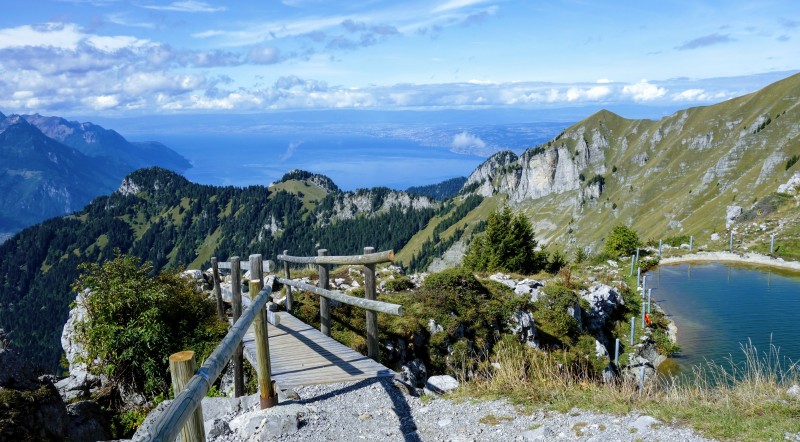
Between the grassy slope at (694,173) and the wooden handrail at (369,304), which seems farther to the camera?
the grassy slope at (694,173)

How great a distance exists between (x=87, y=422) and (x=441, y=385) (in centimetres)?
725

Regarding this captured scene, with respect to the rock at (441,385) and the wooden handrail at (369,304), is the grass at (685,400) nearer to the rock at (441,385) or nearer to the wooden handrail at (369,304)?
the rock at (441,385)

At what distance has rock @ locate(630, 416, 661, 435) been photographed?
6352mm

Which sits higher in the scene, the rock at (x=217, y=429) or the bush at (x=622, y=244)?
the rock at (x=217, y=429)

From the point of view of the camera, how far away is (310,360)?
10.6 metres

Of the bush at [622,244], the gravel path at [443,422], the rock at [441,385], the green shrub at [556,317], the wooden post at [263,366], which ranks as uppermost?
the wooden post at [263,366]

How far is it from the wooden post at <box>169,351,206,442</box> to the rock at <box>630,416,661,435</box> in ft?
16.9

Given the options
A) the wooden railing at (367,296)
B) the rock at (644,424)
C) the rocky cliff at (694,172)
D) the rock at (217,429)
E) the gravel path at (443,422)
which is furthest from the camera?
the rocky cliff at (694,172)

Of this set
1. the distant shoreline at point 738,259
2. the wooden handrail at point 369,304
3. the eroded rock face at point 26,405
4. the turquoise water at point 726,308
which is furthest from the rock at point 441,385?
the distant shoreline at point 738,259

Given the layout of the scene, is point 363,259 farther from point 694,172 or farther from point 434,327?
point 694,172

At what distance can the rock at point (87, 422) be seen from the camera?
9.88 m

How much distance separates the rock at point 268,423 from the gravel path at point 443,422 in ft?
0.32

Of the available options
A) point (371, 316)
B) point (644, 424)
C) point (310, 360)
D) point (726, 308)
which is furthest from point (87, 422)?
point (726, 308)

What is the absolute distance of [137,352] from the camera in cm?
1189
